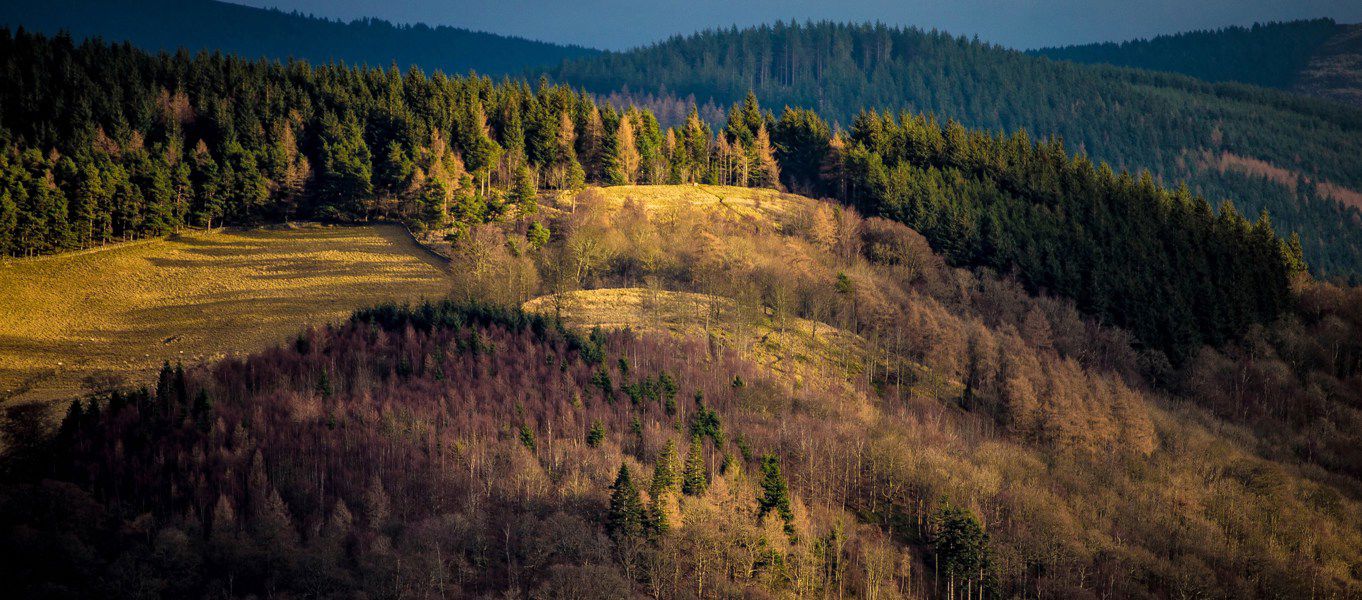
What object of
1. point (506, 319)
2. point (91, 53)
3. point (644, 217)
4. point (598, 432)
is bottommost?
point (598, 432)

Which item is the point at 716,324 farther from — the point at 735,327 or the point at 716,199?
the point at 716,199

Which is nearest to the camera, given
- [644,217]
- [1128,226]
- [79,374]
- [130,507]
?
[130,507]

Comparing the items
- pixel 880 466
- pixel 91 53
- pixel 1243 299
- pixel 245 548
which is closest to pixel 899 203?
pixel 1243 299

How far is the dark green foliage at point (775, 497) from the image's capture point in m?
72.6

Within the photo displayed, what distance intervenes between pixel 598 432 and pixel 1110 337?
72.2 metres

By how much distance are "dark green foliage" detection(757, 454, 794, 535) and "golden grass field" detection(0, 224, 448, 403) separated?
4476 cm

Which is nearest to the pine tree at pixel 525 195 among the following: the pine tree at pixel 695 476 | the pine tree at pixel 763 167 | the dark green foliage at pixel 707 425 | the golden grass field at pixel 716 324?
the golden grass field at pixel 716 324

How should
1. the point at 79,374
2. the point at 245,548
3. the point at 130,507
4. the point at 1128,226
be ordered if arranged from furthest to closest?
the point at 1128,226
the point at 79,374
the point at 130,507
the point at 245,548

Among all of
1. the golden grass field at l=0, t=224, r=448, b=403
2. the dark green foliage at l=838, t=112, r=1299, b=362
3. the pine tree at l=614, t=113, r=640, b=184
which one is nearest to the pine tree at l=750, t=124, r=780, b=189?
the dark green foliage at l=838, t=112, r=1299, b=362

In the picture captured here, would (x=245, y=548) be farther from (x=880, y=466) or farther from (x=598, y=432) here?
(x=880, y=466)

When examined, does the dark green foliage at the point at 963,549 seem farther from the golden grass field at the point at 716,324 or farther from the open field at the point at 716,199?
the open field at the point at 716,199

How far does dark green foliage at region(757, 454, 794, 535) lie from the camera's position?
238 feet

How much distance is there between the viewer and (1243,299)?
12450 centimetres

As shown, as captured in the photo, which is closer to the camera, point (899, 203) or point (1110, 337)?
point (1110, 337)
